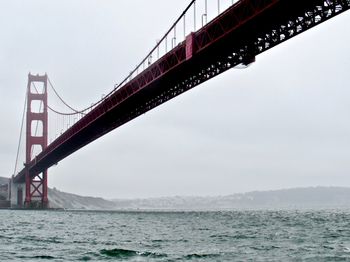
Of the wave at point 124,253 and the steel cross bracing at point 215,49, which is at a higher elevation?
the steel cross bracing at point 215,49

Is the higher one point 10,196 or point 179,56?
point 179,56

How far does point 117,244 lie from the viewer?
65.5ft

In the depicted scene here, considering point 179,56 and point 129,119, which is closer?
point 179,56

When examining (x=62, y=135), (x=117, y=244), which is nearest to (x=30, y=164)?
(x=62, y=135)

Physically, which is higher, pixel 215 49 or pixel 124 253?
pixel 215 49

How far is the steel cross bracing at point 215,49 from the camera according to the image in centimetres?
2773

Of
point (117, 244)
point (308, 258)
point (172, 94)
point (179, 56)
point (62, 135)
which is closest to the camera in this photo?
point (308, 258)

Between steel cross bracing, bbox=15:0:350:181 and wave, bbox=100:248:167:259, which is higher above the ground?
steel cross bracing, bbox=15:0:350:181

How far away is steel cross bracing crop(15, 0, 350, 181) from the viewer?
27.7m

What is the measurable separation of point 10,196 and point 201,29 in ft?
246

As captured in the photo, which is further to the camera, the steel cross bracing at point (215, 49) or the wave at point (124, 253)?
the steel cross bracing at point (215, 49)

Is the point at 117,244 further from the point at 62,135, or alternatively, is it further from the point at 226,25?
the point at 62,135

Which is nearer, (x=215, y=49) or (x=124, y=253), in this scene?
(x=124, y=253)

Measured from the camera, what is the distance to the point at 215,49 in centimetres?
3381
